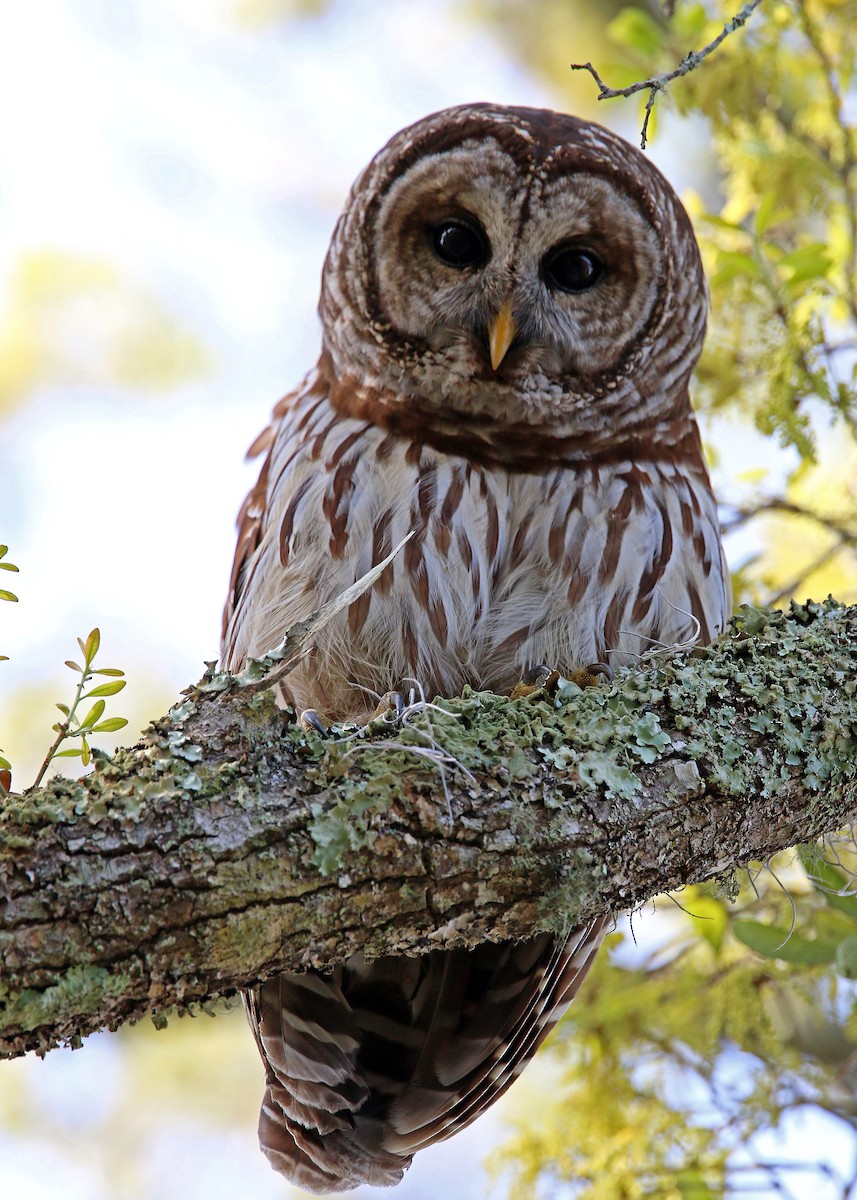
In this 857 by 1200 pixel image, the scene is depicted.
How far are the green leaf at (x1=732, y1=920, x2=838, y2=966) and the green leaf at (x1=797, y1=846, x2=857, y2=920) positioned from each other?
0.39ft

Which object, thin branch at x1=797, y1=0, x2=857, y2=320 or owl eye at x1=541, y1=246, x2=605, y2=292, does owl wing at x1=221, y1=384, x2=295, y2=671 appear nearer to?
owl eye at x1=541, y1=246, x2=605, y2=292

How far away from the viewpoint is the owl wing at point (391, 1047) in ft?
10.1

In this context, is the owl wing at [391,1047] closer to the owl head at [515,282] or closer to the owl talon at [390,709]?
the owl talon at [390,709]

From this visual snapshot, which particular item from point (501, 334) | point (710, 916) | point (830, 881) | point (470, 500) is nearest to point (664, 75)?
point (501, 334)

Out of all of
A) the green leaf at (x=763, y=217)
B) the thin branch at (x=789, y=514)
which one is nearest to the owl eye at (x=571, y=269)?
the green leaf at (x=763, y=217)

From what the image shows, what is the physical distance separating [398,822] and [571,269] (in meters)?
1.94

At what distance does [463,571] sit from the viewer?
3.23 metres

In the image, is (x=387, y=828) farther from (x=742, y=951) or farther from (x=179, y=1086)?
(x=179, y=1086)

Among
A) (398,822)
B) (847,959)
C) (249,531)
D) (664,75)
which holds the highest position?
(249,531)

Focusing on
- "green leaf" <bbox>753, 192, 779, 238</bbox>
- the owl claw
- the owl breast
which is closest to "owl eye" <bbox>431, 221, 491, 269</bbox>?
the owl breast

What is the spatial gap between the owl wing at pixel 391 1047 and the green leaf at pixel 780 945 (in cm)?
38

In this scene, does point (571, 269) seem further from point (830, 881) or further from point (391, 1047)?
point (391, 1047)

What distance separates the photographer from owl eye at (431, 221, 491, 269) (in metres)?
3.45

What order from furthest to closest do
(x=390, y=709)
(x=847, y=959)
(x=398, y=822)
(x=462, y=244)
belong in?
(x=462, y=244) < (x=847, y=959) < (x=390, y=709) < (x=398, y=822)
